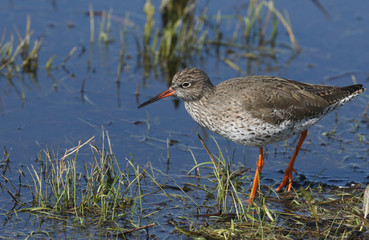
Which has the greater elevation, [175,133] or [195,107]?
[195,107]

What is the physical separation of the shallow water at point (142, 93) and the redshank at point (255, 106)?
2.54 feet

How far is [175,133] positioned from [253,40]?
4.21 m

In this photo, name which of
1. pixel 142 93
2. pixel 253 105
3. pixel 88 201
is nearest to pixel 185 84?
pixel 253 105

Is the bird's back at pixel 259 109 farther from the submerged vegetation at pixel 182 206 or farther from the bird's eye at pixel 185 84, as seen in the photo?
the submerged vegetation at pixel 182 206

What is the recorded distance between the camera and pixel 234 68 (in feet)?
37.8

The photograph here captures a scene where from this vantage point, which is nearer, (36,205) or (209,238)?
(209,238)

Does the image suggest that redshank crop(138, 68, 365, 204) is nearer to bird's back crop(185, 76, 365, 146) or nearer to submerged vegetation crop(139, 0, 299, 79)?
bird's back crop(185, 76, 365, 146)

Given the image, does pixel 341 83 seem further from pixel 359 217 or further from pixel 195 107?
pixel 359 217

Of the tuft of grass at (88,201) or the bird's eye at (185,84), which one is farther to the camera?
the bird's eye at (185,84)

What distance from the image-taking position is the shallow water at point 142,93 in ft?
28.1

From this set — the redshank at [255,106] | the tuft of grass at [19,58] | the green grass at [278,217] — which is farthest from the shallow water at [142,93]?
the redshank at [255,106]

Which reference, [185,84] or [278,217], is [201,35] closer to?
[185,84]

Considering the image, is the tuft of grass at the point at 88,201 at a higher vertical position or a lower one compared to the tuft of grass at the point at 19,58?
lower

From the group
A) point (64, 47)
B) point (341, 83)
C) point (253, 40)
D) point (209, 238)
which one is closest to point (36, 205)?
point (209, 238)
